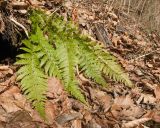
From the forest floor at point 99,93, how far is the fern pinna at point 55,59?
9cm

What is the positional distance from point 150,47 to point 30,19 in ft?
7.54

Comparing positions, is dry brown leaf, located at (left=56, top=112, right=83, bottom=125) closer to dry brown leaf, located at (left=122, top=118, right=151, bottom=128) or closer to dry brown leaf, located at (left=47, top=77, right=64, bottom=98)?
dry brown leaf, located at (left=47, top=77, right=64, bottom=98)

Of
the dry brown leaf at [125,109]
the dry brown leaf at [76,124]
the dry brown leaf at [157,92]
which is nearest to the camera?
the dry brown leaf at [76,124]

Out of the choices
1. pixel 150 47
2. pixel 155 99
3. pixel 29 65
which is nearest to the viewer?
pixel 29 65

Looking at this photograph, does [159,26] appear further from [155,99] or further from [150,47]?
[155,99]

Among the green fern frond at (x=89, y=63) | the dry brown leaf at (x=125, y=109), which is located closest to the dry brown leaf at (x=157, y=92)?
the dry brown leaf at (x=125, y=109)

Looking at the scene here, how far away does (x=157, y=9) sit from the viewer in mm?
5406

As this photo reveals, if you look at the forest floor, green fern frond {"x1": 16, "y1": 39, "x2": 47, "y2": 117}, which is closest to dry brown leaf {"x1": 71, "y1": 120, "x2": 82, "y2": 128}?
the forest floor

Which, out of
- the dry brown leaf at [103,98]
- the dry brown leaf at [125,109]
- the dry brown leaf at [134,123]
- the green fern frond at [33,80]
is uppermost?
the green fern frond at [33,80]

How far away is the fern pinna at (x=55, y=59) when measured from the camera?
278 cm

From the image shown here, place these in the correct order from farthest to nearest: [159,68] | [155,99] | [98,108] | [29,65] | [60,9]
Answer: [159,68] < [60,9] < [155,99] < [98,108] < [29,65]

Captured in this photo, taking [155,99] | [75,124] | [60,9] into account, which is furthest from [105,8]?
[75,124]

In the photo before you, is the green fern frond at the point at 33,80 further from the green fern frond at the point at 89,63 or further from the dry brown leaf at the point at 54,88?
the green fern frond at the point at 89,63

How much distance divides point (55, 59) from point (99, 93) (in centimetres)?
53
